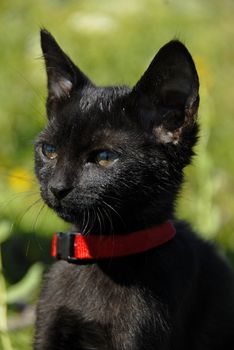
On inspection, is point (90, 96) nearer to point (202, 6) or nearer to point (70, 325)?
point (70, 325)

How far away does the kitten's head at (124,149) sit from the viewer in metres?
1.97

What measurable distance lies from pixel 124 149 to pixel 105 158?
0.21 ft

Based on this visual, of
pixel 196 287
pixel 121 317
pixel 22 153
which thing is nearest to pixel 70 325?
pixel 121 317

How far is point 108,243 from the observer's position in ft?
7.10

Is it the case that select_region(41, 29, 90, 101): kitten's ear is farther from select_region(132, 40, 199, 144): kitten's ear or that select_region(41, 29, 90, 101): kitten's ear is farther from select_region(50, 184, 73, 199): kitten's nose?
select_region(50, 184, 73, 199): kitten's nose

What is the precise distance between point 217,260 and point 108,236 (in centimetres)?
56

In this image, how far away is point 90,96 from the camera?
2.17 metres

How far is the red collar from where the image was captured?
7.03ft

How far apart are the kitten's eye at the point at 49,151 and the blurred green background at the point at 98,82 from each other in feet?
2.84

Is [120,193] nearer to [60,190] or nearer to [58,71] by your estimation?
[60,190]

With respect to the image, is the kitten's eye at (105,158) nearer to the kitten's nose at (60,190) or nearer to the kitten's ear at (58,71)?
the kitten's nose at (60,190)

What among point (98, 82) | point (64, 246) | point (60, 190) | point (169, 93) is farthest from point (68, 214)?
point (98, 82)

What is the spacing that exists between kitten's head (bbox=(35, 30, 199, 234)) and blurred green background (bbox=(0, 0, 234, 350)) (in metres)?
A: 0.86

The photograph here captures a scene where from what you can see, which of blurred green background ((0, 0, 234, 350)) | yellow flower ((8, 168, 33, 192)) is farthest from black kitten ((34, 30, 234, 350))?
yellow flower ((8, 168, 33, 192))
